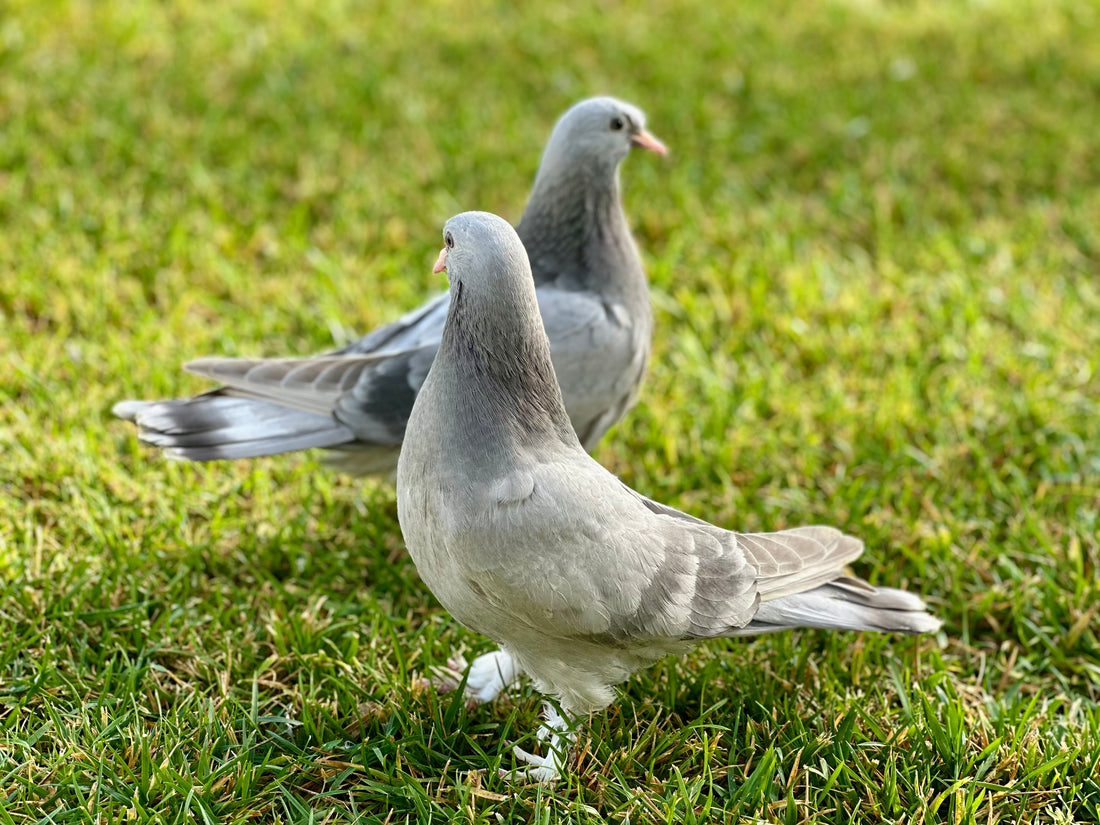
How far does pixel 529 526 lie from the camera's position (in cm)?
238

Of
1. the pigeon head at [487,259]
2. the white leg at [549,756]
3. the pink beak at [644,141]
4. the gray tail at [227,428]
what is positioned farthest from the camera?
the pink beak at [644,141]

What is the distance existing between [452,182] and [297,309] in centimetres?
132

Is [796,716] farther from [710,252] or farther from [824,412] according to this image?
[710,252]

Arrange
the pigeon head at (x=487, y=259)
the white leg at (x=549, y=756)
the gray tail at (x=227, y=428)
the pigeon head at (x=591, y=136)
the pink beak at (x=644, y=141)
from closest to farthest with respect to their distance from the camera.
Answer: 1. the pigeon head at (x=487, y=259)
2. the white leg at (x=549, y=756)
3. the gray tail at (x=227, y=428)
4. the pigeon head at (x=591, y=136)
5. the pink beak at (x=644, y=141)

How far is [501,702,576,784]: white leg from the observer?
2.72 metres

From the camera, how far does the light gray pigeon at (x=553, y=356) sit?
10.8ft

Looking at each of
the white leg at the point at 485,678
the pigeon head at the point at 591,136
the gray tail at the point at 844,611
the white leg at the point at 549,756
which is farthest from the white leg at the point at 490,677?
the pigeon head at the point at 591,136

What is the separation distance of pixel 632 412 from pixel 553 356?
3.48 ft

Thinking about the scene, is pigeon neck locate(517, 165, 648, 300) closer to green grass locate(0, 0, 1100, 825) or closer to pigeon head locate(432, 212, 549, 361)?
green grass locate(0, 0, 1100, 825)

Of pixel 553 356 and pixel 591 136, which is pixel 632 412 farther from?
pixel 591 136

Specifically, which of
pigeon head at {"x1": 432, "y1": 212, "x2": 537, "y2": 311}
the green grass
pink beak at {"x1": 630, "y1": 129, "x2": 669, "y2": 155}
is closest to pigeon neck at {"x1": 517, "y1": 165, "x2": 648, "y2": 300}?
pink beak at {"x1": 630, "y1": 129, "x2": 669, "y2": 155}

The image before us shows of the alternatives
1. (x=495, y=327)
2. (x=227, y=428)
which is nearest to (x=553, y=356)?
(x=495, y=327)

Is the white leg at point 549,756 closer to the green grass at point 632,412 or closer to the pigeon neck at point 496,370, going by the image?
the green grass at point 632,412

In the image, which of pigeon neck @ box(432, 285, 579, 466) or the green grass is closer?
pigeon neck @ box(432, 285, 579, 466)
